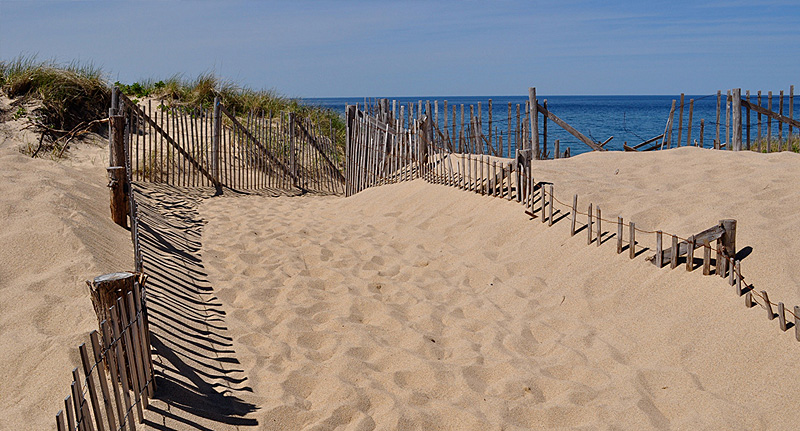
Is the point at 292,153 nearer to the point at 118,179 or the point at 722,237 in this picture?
the point at 118,179

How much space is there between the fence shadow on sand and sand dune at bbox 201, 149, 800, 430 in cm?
12

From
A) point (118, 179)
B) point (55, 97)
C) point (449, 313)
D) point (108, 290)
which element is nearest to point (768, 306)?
point (449, 313)

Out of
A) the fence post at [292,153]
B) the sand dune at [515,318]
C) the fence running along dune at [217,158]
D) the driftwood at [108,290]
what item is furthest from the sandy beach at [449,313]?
the fence post at [292,153]

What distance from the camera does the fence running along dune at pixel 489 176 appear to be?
14.1 ft

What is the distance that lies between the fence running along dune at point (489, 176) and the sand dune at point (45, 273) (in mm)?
3881

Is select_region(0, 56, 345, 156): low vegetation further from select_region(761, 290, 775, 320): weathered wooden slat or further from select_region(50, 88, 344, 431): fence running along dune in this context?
select_region(761, 290, 775, 320): weathered wooden slat

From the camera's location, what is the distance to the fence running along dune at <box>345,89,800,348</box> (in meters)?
4.30

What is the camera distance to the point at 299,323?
445 centimetres

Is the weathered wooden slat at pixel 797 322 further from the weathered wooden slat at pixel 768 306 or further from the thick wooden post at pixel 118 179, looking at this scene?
the thick wooden post at pixel 118 179

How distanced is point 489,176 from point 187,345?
427 centimetres

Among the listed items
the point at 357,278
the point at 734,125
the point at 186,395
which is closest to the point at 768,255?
the point at 357,278

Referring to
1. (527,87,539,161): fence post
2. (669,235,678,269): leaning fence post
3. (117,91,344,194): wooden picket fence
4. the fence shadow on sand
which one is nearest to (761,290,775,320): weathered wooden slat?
(669,235,678,269): leaning fence post

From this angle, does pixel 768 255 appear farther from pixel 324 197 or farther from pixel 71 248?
pixel 324 197

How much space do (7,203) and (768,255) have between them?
657 cm
